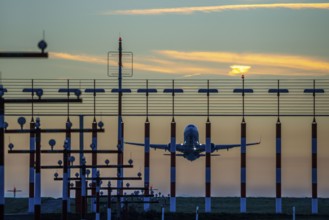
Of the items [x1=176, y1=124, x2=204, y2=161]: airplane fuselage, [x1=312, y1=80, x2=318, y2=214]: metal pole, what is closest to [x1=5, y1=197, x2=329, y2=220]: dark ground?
[x1=312, y1=80, x2=318, y2=214]: metal pole

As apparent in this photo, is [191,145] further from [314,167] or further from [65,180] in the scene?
[65,180]

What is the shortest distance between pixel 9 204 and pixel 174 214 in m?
25.4

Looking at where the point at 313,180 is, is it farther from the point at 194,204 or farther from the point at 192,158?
the point at 192,158

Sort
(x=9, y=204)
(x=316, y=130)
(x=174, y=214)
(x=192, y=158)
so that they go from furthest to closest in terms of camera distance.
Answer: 1. (x=192, y=158)
2. (x=9, y=204)
3. (x=316, y=130)
4. (x=174, y=214)

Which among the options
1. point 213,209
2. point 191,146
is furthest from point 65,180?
point 191,146

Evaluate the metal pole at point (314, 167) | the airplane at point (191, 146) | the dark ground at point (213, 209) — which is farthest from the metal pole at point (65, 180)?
the airplane at point (191, 146)

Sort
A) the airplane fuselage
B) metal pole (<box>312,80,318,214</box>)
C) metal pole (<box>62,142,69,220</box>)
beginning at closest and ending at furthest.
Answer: metal pole (<box>62,142,69,220</box>)
metal pole (<box>312,80,318,214</box>)
the airplane fuselage

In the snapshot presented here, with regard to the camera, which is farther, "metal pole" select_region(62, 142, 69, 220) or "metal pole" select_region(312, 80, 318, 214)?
"metal pole" select_region(312, 80, 318, 214)

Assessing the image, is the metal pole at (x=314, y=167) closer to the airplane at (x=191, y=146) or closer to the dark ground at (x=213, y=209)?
the dark ground at (x=213, y=209)

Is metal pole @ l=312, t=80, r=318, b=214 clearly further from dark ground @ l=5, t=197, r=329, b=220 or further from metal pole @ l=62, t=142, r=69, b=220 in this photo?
metal pole @ l=62, t=142, r=69, b=220

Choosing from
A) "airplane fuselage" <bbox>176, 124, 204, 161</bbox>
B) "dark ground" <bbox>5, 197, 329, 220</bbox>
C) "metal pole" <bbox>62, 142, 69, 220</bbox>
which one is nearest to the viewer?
"metal pole" <bbox>62, 142, 69, 220</bbox>

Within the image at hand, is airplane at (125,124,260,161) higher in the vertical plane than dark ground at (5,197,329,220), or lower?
higher

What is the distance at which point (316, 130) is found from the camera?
333 ft

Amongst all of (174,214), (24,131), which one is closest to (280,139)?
(174,214)
